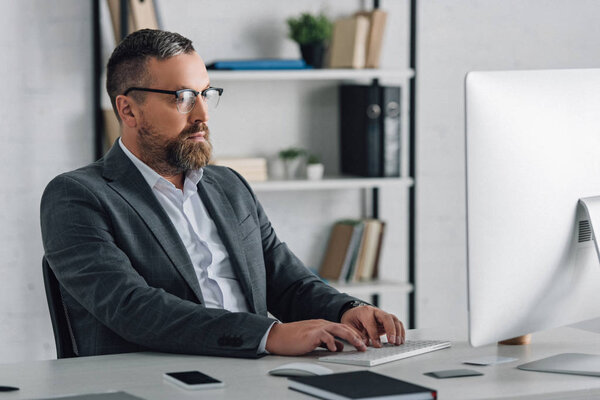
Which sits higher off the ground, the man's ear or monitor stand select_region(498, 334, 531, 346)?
the man's ear

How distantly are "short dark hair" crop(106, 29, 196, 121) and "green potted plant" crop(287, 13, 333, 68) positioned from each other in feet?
4.24

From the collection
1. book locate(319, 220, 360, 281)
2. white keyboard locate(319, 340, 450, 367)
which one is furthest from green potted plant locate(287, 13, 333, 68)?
white keyboard locate(319, 340, 450, 367)

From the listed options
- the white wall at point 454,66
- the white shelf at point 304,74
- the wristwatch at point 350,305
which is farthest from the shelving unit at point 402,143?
the wristwatch at point 350,305

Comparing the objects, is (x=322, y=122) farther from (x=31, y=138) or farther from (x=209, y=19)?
(x=31, y=138)

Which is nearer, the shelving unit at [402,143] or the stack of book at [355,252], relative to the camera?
the shelving unit at [402,143]

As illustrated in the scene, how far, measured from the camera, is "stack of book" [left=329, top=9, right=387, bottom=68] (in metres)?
3.23

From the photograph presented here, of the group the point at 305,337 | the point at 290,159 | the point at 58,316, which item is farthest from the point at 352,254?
the point at 305,337

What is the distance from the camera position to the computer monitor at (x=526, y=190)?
1.39 metres

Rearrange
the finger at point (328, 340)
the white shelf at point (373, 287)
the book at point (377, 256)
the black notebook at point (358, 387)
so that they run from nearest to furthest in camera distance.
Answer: the black notebook at point (358, 387)
the finger at point (328, 340)
the white shelf at point (373, 287)
the book at point (377, 256)

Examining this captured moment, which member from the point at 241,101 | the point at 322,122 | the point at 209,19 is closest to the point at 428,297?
the point at 322,122

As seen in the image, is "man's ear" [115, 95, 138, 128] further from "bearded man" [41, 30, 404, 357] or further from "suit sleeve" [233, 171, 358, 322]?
"suit sleeve" [233, 171, 358, 322]

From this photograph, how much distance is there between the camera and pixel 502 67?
371cm

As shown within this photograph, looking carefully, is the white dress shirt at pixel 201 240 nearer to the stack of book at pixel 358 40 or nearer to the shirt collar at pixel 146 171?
the shirt collar at pixel 146 171

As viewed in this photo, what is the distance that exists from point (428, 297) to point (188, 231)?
6.38 feet
